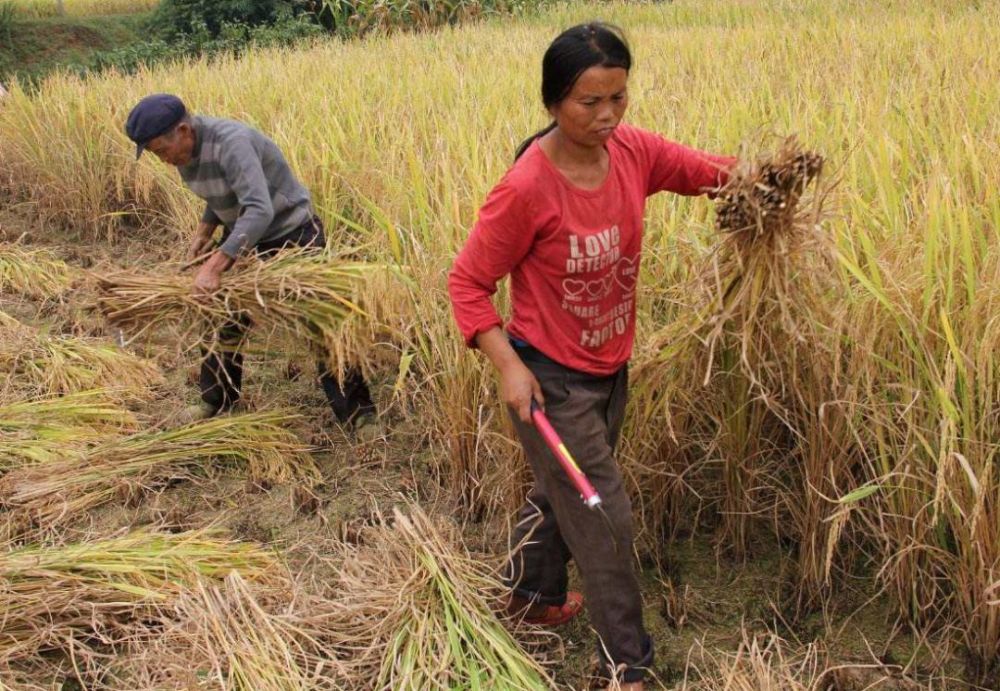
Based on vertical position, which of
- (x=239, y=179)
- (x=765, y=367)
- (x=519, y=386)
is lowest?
(x=765, y=367)

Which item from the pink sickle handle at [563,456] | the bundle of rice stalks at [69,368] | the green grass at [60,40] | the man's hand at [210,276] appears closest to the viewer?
the pink sickle handle at [563,456]

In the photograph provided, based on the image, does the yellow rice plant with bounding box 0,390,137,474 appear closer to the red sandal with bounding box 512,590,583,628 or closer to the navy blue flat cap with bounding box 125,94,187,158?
the navy blue flat cap with bounding box 125,94,187,158

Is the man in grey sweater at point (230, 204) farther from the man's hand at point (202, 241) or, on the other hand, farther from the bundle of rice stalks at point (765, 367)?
the bundle of rice stalks at point (765, 367)

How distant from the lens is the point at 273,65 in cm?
688

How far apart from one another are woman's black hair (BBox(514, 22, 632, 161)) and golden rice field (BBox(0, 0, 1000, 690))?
33 cm

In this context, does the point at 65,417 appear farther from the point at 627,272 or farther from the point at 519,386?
the point at 627,272

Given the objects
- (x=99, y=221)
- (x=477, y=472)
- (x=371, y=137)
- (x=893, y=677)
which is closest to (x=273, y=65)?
(x=99, y=221)

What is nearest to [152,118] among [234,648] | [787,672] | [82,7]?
[234,648]

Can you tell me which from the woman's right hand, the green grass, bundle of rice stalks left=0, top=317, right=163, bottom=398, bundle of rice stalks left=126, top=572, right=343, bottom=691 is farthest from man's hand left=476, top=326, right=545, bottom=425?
the green grass

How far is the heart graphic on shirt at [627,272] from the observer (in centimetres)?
182

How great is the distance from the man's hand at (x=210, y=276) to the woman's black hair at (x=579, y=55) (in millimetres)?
1534

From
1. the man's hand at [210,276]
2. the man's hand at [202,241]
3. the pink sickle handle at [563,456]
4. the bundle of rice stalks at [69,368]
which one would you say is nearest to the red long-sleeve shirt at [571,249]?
the pink sickle handle at [563,456]

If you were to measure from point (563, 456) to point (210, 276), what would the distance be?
1.60 m

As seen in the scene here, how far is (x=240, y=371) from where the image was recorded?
3301 mm
